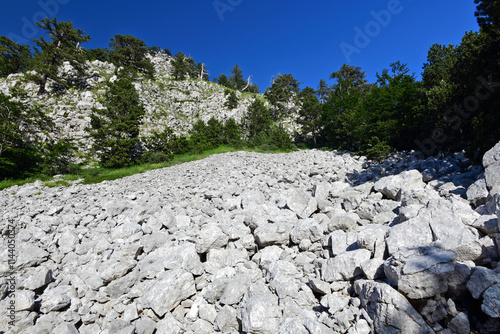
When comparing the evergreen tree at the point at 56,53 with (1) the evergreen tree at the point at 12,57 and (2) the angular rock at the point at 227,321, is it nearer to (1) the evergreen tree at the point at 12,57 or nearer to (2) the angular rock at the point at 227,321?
(1) the evergreen tree at the point at 12,57

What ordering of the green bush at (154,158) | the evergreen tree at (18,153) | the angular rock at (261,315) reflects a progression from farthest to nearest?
the green bush at (154,158)
the evergreen tree at (18,153)
the angular rock at (261,315)

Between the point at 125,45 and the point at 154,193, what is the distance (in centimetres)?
7325

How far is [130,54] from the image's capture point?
2371 inches

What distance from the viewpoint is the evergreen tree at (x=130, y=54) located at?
58.7m

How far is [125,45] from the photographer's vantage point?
63.3 m

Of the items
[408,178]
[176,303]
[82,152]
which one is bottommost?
[176,303]

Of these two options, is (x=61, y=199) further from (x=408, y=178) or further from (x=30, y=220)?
(x=408, y=178)

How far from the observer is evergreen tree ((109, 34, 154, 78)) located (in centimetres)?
5872

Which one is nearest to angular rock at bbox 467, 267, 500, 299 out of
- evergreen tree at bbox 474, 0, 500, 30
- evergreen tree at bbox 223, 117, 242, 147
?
evergreen tree at bbox 474, 0, 500, 30

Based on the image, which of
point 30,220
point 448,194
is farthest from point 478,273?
point 30,220

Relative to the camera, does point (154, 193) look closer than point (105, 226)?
No

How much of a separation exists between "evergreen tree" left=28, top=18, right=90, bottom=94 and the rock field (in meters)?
52.2

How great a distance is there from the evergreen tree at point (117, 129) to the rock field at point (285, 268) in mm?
22415

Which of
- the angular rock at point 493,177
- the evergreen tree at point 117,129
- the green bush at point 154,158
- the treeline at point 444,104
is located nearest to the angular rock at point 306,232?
the angular rock at point 493,177
